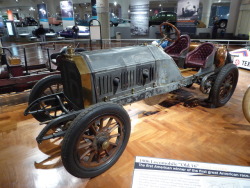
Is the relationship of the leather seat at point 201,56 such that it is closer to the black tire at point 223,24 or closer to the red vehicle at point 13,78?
the red vehicle at point 13,78

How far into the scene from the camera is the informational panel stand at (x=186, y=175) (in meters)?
1.70

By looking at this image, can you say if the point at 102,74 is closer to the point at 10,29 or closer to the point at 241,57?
the point at 241,57

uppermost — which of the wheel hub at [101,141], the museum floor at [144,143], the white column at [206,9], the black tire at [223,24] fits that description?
the white column at [206,9]

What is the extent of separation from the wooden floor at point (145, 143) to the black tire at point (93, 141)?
0.16 meters

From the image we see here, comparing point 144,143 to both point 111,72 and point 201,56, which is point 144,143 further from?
point 201,56

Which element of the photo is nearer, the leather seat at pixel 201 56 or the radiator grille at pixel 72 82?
the radiator grille at pixel 72 82

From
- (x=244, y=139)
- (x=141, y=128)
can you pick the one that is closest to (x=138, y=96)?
(x=141, y=128)

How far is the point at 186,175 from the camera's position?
177 centimetres

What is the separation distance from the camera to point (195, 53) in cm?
410

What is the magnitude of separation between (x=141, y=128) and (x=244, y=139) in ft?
4.78

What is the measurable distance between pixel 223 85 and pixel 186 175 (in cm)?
245

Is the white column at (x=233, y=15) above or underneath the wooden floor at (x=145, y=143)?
above

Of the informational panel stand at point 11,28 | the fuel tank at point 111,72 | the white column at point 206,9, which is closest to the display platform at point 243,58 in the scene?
the fuel tank at point 111,72

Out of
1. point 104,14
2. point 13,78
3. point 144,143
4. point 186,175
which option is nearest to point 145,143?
point 144,143
